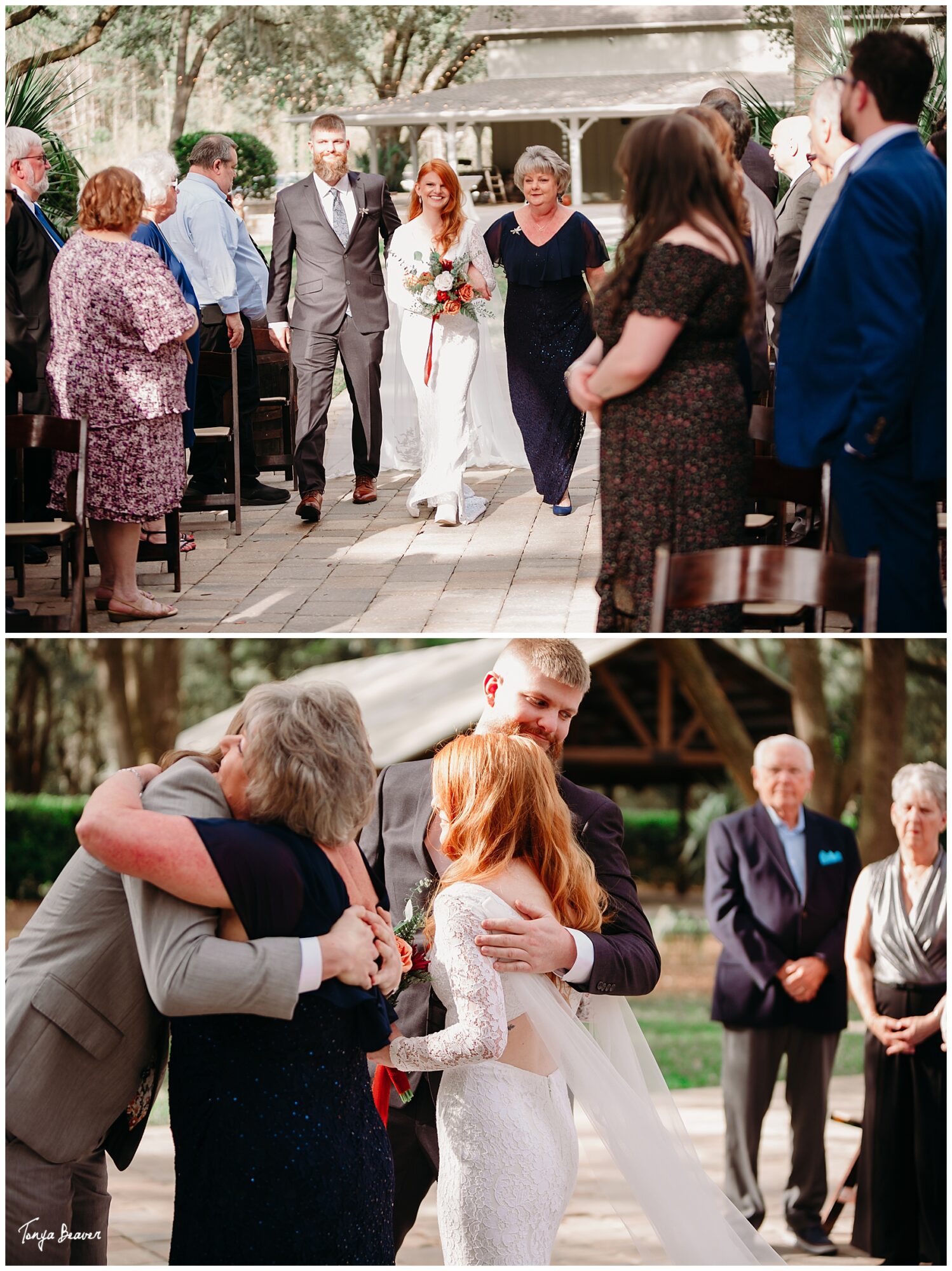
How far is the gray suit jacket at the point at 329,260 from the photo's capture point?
7.36 metres

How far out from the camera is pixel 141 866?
8.28ft

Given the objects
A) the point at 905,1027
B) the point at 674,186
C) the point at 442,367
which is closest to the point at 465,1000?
the point at 674,186

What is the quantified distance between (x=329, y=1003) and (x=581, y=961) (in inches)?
27.1

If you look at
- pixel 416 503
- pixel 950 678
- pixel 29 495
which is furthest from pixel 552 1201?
pixel 416 503

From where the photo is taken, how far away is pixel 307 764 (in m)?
2.67

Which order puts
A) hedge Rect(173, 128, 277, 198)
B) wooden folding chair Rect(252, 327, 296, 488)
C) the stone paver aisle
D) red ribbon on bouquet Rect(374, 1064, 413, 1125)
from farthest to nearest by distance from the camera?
hedge Rect(173, 128, 277, 198)
wooden folding chair Rect(252, 327, 296, 488)
the stone paver aisle
red ribbon on bouquet Rect(374, 1064, 413, 1125)

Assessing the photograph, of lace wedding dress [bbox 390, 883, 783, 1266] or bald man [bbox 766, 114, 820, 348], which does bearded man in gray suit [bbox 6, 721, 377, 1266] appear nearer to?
lace wedding dress [bbox 390, 883, 783, 1266]

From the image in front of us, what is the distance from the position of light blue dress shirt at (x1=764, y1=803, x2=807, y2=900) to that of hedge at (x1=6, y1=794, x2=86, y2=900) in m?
10.6

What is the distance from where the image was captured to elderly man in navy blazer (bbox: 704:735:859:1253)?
16.7 ft

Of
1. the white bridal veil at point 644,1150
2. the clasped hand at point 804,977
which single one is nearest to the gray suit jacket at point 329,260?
the clasped hand at point 804,977

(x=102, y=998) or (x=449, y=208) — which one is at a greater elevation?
(x=449, y=208)

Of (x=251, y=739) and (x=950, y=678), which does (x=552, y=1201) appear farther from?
(x=950, y=678)

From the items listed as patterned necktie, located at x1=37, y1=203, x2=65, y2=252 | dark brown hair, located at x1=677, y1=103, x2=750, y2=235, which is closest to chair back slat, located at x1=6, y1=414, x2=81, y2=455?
patterned necktie, located at x1=37, y1=203, x2=65, y2=252

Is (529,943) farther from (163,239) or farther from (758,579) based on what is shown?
(163,239)
